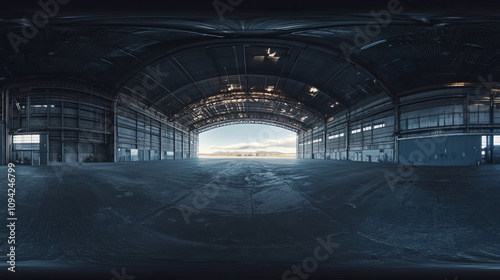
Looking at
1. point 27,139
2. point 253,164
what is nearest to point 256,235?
point 253,164

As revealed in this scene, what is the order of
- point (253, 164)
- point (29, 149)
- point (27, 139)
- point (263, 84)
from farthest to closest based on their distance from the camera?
point (263, 84), point (253, 164), point (27, 139), point (29, 149)

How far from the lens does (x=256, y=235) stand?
2.89 meters

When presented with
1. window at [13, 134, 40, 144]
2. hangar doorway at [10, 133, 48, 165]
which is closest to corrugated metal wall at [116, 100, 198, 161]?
hangar doorway at [10, 133, 48, 165]

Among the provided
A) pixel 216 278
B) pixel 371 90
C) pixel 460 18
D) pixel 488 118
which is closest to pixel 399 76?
pixel 371 90

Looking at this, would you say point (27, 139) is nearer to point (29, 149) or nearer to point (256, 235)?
point (29, 149)

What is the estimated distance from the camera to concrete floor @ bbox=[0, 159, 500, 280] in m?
1.81

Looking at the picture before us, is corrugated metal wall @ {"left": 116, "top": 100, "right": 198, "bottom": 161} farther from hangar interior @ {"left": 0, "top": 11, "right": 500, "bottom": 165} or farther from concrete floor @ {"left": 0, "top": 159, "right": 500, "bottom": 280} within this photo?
concrete floor @ {"left": 0, "top": 159, "right": 500, "bottom": 280}

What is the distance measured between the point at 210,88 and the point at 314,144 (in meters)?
27.4

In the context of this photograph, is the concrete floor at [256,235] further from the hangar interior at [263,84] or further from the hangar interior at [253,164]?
the hangar interior at [263,84]

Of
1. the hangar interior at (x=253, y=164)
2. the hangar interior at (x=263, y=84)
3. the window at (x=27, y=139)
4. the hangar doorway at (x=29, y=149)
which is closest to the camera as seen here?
the hangar interior at (x=253, y=164)

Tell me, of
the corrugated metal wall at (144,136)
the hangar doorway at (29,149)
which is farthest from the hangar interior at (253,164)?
the corrugated metal wall at (144,136)

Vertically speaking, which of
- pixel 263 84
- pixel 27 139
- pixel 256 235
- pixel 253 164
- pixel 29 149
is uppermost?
pixel 263 84

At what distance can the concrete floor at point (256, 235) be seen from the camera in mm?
1807

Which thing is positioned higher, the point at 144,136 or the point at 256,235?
the point at 144,136
